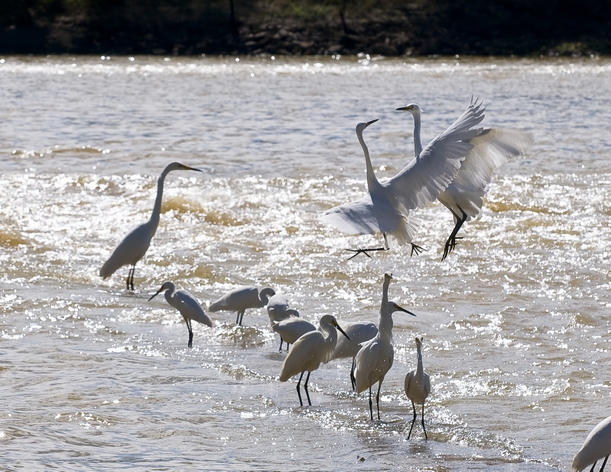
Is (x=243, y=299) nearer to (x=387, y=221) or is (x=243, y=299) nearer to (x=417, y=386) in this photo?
(x=387, y=221)

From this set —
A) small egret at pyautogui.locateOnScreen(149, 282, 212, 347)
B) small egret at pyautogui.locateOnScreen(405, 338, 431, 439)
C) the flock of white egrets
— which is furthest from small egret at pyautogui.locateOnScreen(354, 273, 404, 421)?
small egret at pyautogui.locateOnScreen(149, 282, 212, 347)

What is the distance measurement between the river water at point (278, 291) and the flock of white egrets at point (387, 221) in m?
0.28

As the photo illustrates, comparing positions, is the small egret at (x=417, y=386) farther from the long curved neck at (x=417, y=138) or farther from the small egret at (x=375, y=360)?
the long curved neck at (x=417, y=138)

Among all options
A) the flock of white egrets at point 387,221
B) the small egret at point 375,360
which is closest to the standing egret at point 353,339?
the flock of white egrets at point 387,221

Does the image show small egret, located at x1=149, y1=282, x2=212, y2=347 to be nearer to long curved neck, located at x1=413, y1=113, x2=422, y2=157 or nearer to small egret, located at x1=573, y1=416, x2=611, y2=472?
long curved neck, located at x1=413, y1=113, x2=422, y2=157

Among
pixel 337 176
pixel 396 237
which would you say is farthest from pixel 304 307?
pixel 337 176

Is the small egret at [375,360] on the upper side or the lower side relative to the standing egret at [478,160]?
lower

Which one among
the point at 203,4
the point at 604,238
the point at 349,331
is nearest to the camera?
the point at 349,331

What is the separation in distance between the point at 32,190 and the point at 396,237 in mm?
8504

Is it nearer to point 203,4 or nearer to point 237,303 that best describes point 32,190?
point 237,303

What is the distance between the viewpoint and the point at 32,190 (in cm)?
1442

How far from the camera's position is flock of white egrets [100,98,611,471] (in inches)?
239

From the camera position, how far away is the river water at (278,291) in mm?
5508

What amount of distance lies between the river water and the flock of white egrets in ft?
0.91
